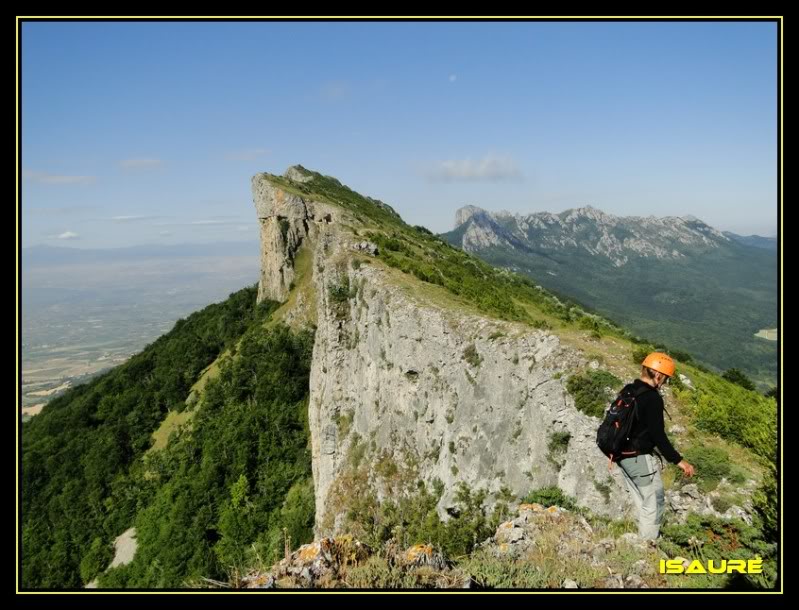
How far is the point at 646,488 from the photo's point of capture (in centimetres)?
919

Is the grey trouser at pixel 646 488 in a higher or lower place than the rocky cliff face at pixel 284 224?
lower

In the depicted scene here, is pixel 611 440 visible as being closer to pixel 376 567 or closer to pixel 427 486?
pixel 376 567

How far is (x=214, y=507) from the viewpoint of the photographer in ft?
179

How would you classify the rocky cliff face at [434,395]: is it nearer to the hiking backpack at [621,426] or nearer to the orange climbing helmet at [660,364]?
the hiking backpack at [621,426]

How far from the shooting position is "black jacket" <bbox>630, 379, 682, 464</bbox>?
843 centimetres

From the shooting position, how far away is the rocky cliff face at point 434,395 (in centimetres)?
2047

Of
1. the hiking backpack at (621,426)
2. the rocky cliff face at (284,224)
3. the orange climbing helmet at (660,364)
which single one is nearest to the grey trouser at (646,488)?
the hiking backpack at (621,426)

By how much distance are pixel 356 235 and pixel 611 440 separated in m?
42.8

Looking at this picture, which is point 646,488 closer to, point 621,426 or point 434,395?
point 621,426

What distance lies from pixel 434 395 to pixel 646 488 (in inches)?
854

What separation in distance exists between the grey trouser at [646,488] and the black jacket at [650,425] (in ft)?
1.43

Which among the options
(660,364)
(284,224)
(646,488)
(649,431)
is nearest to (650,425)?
(649,431)

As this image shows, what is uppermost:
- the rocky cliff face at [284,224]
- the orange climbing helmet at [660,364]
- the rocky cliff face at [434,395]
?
the rocky cliff face at [284,224]
